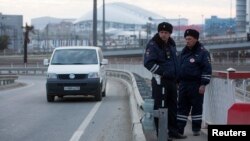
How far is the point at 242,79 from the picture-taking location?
9.80 m

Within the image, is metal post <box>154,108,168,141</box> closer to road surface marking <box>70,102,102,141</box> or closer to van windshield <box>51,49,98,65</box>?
road surface marking <box>70,102,102,141</box>

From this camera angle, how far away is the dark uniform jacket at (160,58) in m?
9.63

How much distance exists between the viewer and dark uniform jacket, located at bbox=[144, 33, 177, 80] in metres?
9.63

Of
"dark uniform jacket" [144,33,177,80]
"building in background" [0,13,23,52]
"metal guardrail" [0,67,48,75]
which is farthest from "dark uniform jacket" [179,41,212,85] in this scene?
"building in background" [0,13,23,52]

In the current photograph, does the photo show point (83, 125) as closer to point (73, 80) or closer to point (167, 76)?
point (167, 76)

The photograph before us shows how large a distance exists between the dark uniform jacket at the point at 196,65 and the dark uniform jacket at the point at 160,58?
0.49 m

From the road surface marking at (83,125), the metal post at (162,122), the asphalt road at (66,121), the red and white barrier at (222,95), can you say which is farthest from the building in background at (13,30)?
the metal post at (162,122)

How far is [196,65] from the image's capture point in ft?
33.4

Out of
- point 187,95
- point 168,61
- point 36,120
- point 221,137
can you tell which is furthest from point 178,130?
point 36,120

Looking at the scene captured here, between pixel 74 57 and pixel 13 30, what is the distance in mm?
138716

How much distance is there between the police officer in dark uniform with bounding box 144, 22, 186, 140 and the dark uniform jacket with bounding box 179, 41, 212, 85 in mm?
391

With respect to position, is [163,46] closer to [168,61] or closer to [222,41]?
[168,61]

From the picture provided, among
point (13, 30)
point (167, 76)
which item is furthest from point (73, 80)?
point (13, 30)

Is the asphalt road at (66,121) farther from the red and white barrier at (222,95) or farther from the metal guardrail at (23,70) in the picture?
the metal guardrail at (23,70)
